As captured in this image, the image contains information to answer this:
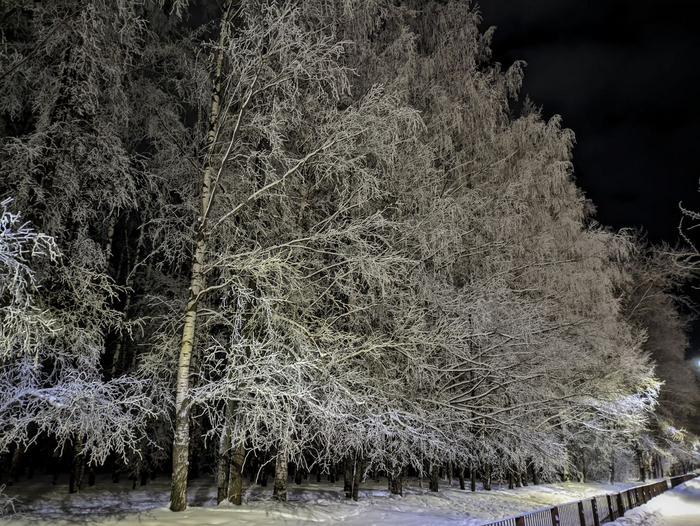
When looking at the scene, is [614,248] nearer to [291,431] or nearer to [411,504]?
[411,504]

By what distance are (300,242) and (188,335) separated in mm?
2655

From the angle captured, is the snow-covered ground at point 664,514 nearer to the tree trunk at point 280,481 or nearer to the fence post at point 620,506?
the fence post at point 620,506

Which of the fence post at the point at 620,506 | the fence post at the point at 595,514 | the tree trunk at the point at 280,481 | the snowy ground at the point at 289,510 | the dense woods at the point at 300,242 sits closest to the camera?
the snowy ground at the point at 289,510

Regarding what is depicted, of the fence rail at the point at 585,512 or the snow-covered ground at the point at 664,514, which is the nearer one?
the fence rail at the point at 585,512

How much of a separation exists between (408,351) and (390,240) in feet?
8.60

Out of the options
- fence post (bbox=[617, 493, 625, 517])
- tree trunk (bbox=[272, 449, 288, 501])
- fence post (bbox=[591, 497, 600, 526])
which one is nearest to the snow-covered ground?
fence post (bbox=[617, 493, 625, 517])

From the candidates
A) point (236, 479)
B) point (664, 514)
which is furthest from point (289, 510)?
point (664, 514)

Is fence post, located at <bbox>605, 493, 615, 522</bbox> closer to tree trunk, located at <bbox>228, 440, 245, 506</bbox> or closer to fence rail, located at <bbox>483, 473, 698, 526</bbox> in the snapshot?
fence rail, located at <bbox>483, 473, 698, 526</bbox>

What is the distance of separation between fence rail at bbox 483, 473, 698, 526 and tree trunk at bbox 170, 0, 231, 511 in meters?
4.65

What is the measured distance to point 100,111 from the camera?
8711 millimetres

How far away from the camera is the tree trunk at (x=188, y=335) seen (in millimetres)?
7406

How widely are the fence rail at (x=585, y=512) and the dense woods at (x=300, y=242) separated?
99cm

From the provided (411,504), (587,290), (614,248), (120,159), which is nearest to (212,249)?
(120,159)

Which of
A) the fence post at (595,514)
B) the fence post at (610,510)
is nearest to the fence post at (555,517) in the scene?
the fence post at (595,514)
